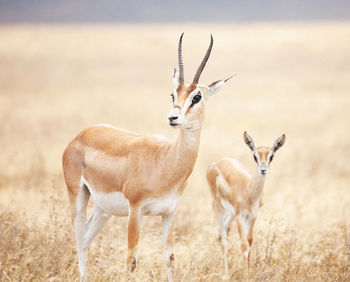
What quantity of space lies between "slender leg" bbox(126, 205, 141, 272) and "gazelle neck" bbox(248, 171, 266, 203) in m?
2.50

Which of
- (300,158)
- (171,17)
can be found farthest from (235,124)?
(171,17)

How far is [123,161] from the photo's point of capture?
24.2ft

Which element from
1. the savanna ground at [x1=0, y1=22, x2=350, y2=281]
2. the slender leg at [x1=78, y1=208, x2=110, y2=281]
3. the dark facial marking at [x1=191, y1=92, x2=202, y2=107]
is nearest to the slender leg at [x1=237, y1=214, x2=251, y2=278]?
the savanna ground at [x1=0, y1=22, x2=350, y2=281]

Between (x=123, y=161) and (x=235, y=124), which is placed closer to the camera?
(x=123, y=161)

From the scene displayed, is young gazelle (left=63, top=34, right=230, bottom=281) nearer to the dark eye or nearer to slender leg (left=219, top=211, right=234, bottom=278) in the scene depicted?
the dark eye

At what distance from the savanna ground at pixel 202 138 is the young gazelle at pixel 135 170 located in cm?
52

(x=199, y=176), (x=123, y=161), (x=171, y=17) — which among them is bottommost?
(x=199, y=176)

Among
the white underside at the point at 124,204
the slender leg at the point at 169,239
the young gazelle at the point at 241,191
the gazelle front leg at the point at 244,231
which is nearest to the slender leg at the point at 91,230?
the white underside at the point at 124,204

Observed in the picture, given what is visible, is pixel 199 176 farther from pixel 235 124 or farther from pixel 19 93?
pixel 19 93

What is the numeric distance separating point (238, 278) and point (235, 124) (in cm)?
1843

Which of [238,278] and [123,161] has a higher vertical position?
[123,161]

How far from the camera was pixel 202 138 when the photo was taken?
859 inches

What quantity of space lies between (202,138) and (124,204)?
48.3ft

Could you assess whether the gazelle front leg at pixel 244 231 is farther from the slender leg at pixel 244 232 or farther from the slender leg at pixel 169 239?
the slender leg at pixel 169 239
